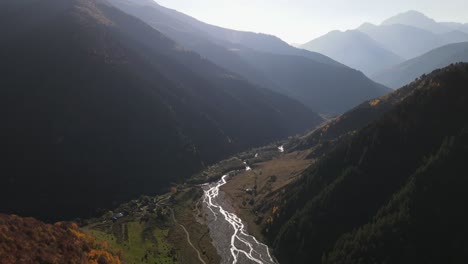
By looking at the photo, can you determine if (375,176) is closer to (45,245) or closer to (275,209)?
(275,209)

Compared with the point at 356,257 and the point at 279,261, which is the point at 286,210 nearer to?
the point at 279,261

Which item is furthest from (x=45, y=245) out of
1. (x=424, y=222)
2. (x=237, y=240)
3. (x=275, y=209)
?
(x=424, y=222)

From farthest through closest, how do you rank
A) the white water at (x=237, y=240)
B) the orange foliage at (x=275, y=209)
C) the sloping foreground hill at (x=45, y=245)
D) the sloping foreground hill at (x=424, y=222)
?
the orange foliage at (x=275, y=209)
the white water at (x=237, y=240)
the sloping foreground hill at (x=424, y=222)
the sloping foreground hill at (x=45, y=245)

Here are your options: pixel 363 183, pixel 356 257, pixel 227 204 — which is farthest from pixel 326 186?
pixel 227 204

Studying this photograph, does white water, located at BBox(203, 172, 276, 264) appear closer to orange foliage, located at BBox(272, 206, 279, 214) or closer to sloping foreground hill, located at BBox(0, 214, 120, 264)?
orange foliage, located at BBox(272, 206, 279, 214)

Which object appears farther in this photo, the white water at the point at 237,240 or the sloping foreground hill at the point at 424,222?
the white water at the point at 237,240

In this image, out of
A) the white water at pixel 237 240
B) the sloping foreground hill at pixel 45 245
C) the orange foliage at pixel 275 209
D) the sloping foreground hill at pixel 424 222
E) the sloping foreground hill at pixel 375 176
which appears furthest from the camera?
the orange foliage at pixel 275 209

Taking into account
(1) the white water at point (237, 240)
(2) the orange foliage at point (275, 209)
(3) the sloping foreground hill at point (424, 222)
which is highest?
(3) the sloping foreground hill at point (424, 222)

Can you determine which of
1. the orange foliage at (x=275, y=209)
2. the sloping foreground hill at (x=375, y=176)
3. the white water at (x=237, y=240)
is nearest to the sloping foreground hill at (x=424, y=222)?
the sloping foreground hill at (x=375, y=176)

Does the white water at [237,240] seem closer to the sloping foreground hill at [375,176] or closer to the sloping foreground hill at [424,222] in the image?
the sloping foreground hill at [375,176]
